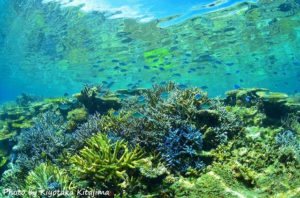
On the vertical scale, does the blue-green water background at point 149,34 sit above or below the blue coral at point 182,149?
above

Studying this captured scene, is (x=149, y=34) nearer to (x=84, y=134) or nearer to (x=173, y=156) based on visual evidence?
(x=84, y=134)

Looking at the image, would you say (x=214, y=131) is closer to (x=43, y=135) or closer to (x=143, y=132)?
(x=143, y=132)

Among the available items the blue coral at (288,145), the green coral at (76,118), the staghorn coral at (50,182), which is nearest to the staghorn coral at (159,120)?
the staghorn coral at (50,182)

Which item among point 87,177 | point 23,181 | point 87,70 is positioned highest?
point 87,70

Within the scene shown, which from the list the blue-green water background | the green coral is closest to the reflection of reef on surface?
the green coral

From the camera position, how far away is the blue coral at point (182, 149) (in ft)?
14.0

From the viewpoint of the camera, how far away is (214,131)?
16.2 ft

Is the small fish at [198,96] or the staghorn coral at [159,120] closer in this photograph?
the staghorn coral at [159,120]

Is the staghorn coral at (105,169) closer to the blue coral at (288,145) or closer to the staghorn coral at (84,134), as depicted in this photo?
the staghorn coral at (84,134)

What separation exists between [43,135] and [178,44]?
875 inches

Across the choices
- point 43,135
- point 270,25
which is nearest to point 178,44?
point 270,25

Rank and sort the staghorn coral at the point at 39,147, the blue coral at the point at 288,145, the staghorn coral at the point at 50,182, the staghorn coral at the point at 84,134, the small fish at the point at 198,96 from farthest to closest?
the small fish at the point at 198,96, the staghorn coral at the point at 39,147, the staghorn coral at the point at 84,134, the blue coral at the point at 288,145, the staghorn coral at the point at 50,182

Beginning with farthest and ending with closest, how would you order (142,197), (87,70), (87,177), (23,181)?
(87,70) < (23,181) < (87,177) < (142,197)

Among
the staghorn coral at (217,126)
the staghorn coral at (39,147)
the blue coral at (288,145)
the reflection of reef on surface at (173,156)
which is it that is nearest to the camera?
the reflection of reef on surface at (173,156)
